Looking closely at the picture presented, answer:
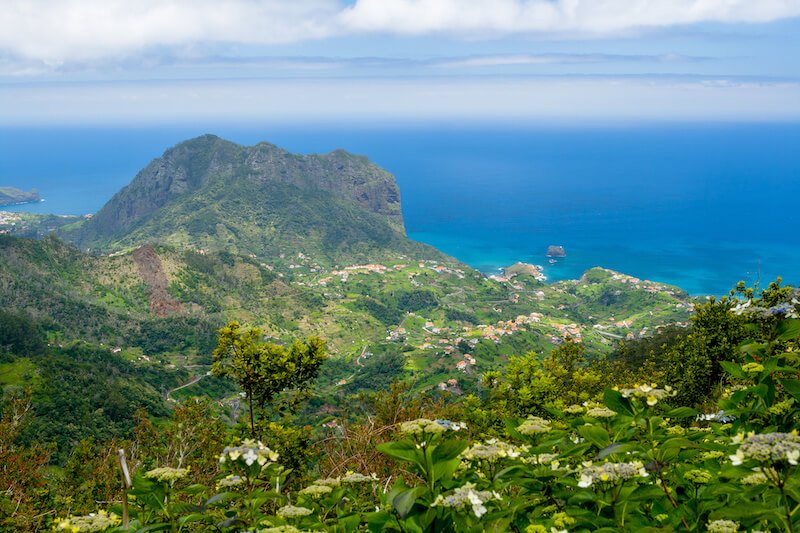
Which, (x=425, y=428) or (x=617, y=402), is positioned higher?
(x=617, y=402)

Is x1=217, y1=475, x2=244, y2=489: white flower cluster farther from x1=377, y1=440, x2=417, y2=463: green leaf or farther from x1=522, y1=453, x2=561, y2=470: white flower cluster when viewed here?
x1=522, y1=453, x2=561, y2=470: white flower cluster

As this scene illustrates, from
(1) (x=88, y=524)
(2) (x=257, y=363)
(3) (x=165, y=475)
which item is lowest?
(2) (x=257, y=363)

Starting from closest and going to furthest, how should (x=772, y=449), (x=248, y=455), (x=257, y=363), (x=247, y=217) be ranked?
(x=772, y=449) < (x=248, y=455) < (x=257, y=363) < (x=247, y=217)

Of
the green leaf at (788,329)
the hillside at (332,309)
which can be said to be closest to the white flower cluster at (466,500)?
the green leaf at (788,329)

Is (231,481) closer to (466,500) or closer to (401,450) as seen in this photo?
(401,450)

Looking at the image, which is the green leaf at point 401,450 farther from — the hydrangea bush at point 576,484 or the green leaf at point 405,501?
the green leaf at point 405,501

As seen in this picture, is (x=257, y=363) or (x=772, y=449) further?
(x=257, y=363)

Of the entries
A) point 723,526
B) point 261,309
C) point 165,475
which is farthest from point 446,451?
point 261,309
